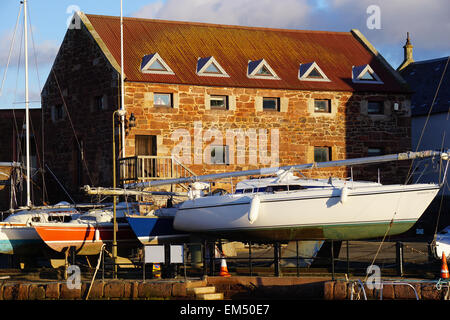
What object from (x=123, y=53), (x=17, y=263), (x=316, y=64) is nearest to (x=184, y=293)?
(x=17, y=263)

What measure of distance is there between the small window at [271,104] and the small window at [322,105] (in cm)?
188

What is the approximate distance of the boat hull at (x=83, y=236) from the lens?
27.2 metres

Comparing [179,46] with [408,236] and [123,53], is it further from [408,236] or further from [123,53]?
[408,236]

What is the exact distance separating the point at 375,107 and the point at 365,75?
1620 millimetres

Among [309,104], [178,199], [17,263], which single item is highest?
[309,104]

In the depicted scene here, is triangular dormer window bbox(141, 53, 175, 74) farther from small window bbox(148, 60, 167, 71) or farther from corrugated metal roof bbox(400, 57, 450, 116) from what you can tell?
corrugated metal roof bbox(400, 57, 450, 116)

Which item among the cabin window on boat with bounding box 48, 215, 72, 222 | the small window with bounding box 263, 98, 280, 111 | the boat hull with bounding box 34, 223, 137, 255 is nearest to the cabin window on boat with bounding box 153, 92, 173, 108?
the small window with bounding box 263, 98, 280, 111

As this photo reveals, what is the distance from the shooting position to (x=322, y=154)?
126 feet

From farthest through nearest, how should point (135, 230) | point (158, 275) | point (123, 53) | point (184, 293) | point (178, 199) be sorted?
point (123, 53), point (178, 199), point (135, 230), point (158, 275), point (184, 293)

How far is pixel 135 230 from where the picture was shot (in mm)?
27047

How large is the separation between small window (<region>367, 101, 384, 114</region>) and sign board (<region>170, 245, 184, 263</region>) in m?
19.4

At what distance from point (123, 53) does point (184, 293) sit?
1816 centimetres

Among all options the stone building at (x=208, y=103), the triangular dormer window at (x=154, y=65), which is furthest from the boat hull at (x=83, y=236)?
the triangular dormer window at (x=154, y=65)

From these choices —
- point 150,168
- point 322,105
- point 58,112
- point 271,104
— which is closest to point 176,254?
point 150,168
